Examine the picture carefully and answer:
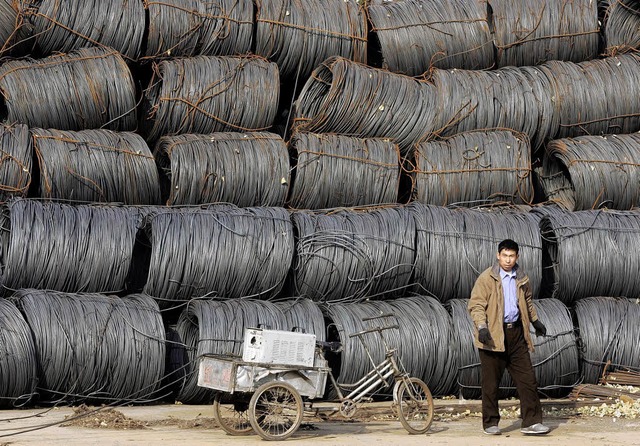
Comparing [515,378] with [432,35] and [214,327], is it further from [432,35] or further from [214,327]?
[432,35]

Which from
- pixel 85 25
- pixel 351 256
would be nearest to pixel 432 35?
pixel 351 256

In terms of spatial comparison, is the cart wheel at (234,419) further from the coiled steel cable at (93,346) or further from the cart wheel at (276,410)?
the coiled steel cable at (93,346)

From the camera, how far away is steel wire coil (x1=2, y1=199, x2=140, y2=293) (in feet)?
35.1

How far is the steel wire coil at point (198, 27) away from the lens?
12664 mm

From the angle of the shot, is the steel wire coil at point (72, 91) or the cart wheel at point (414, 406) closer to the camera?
the cart wheel at point (414, 406)

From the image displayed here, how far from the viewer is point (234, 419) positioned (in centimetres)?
936

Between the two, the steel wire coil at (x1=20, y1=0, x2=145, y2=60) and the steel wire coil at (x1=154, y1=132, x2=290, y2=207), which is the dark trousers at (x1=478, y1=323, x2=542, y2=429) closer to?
the steel wire coil at (x1=154, y1=132, x2=290, y2=207)

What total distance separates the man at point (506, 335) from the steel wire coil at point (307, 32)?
193 inches

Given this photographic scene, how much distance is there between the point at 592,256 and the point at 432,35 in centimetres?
365

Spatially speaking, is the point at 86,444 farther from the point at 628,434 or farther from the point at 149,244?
the point at 628,434

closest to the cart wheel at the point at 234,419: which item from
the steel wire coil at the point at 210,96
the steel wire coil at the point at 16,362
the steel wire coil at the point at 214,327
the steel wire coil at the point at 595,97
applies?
the steel wire coil at the point at 214,327

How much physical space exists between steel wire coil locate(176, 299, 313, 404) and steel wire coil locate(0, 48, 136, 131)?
2734 millimetres

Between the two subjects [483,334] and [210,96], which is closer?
[483,334]

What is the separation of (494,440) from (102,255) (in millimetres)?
4484
